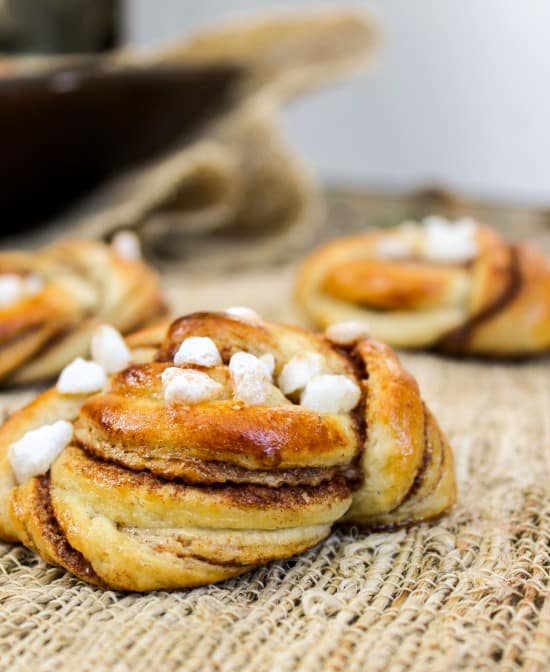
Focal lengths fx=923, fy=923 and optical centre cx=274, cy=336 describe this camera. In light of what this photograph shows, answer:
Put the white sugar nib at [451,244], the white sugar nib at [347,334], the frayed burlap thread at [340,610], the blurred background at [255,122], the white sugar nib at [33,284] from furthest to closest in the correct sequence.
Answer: the blurred background at [255,122] < the white sugar nib at [451,244] < the white sugar nib at [33,284] < the white sugar nib at [347,334] < the frayed burlap thread at [340,610]

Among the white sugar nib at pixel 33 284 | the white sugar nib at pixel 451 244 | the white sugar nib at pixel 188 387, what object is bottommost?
the white sugar nib at pixel 451 244

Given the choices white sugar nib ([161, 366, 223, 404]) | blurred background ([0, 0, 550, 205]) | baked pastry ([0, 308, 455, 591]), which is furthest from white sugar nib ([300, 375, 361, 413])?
blurred background ([0, 0, 550, 205])

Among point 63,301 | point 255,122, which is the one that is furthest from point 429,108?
point 63,301

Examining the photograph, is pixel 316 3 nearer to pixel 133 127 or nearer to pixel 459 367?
pixel 133 127

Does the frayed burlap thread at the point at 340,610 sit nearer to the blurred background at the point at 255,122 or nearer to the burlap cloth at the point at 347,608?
the burlap cloth at the point at 347,608

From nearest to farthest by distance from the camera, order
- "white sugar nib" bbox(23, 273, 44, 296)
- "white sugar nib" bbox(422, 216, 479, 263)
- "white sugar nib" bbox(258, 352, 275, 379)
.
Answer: "white sugar nib" bbox(258, 352, 275, 379) < "white sugar nib" bbox(23, 273, 44, 296) < "white sugar nib" bbox(422, 216, 479, 263)

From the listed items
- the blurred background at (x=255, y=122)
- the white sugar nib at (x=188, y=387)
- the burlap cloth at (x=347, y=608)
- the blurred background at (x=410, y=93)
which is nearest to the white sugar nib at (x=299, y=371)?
the white sugar nib at (x=188, y=387)

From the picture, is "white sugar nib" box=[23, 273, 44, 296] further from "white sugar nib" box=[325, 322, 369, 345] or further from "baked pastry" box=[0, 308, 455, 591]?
"white sugar nib" box=[325, 322, 369, 345]

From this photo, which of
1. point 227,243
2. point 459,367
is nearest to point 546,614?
point 459,367
